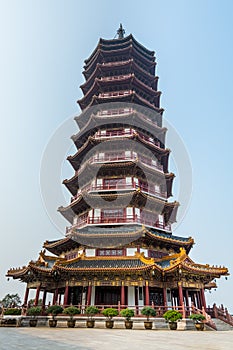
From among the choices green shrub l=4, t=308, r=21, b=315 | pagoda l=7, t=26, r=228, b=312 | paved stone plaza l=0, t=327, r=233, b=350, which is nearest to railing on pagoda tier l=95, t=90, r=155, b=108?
pagoda l=7, t=26, r=228, b=312

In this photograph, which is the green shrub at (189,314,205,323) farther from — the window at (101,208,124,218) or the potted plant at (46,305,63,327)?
Answer: the window at (101,208,124,218)

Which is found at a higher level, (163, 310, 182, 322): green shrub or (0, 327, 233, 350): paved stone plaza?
(163, 310, 182, 322): green shrub

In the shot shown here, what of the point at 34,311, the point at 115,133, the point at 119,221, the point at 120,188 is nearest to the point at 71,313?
the point at 34,311

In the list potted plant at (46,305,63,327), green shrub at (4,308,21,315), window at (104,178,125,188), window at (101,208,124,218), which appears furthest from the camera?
window at (104,178,125,188)

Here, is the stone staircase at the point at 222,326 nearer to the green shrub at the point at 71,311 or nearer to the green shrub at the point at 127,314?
the green shrub at the point at 127,314

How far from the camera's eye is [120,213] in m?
22.5

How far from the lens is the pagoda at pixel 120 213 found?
18312mm

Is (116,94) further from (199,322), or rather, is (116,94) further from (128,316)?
(199,322)

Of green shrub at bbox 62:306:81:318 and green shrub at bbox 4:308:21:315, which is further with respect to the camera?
green shrub at bbox 4:308:21:315

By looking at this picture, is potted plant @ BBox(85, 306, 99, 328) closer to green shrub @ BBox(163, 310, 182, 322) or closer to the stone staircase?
green shrub @ BBox(163, 310, 182, 322)

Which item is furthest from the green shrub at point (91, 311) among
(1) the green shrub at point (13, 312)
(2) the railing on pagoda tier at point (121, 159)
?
(2) the railing on pagoda tier at point (121, 159)

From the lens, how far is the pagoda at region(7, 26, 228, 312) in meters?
18.3

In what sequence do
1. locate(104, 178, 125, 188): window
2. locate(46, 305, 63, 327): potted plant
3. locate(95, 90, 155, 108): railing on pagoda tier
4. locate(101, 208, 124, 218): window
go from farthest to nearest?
locate(95, 90, 155, 108): railing on pagoda tier
locate(104, 178, 125, 188): window
locate(101, 208, 124, 218): window
locate(46, 305, 63, 327): potted plant

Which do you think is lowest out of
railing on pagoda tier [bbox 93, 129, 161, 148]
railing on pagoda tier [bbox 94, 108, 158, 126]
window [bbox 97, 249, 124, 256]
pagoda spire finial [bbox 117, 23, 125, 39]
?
window [bbox 97, 249, 124, 256]
